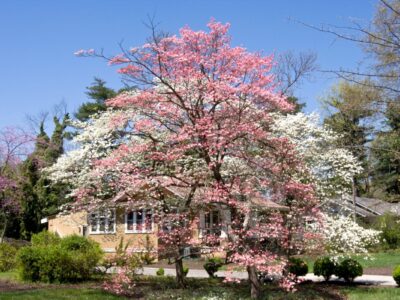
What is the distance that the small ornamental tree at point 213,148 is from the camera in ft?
37.3

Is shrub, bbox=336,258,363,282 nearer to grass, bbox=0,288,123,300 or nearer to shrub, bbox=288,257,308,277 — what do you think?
shrub, bbox=288,257,308,277

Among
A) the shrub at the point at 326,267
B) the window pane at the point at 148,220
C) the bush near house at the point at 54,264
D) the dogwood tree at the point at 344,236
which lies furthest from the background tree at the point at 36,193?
the dogwood tree at the point at 344,236

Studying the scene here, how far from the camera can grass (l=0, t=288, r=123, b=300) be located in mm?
11398

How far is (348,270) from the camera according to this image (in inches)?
589

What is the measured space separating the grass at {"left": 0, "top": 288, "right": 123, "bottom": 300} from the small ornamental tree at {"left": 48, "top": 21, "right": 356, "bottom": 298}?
2.14 meters

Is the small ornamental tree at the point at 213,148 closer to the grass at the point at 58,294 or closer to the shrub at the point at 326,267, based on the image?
the grass at the point at 58,294

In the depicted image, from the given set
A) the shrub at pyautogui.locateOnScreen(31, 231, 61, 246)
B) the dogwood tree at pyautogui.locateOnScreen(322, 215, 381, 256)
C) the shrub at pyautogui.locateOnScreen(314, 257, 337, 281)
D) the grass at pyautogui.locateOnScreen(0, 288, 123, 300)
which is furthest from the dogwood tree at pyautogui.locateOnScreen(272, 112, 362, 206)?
the shrub at pyautogui.locateOnScreen(31, 231, 61, 246)

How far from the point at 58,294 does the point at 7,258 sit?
9.17 meters

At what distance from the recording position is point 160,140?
41.9 feet

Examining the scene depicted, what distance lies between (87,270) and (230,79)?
789 cm

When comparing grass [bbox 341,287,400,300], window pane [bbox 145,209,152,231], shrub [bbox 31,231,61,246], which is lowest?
grass [bbox 341,287,400,300]

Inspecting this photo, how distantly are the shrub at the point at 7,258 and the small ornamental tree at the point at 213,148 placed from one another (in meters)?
8.99

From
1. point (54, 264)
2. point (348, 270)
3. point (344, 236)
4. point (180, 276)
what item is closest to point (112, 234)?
point (54, 264)

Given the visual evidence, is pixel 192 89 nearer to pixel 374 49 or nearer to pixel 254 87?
pixel 254 87
